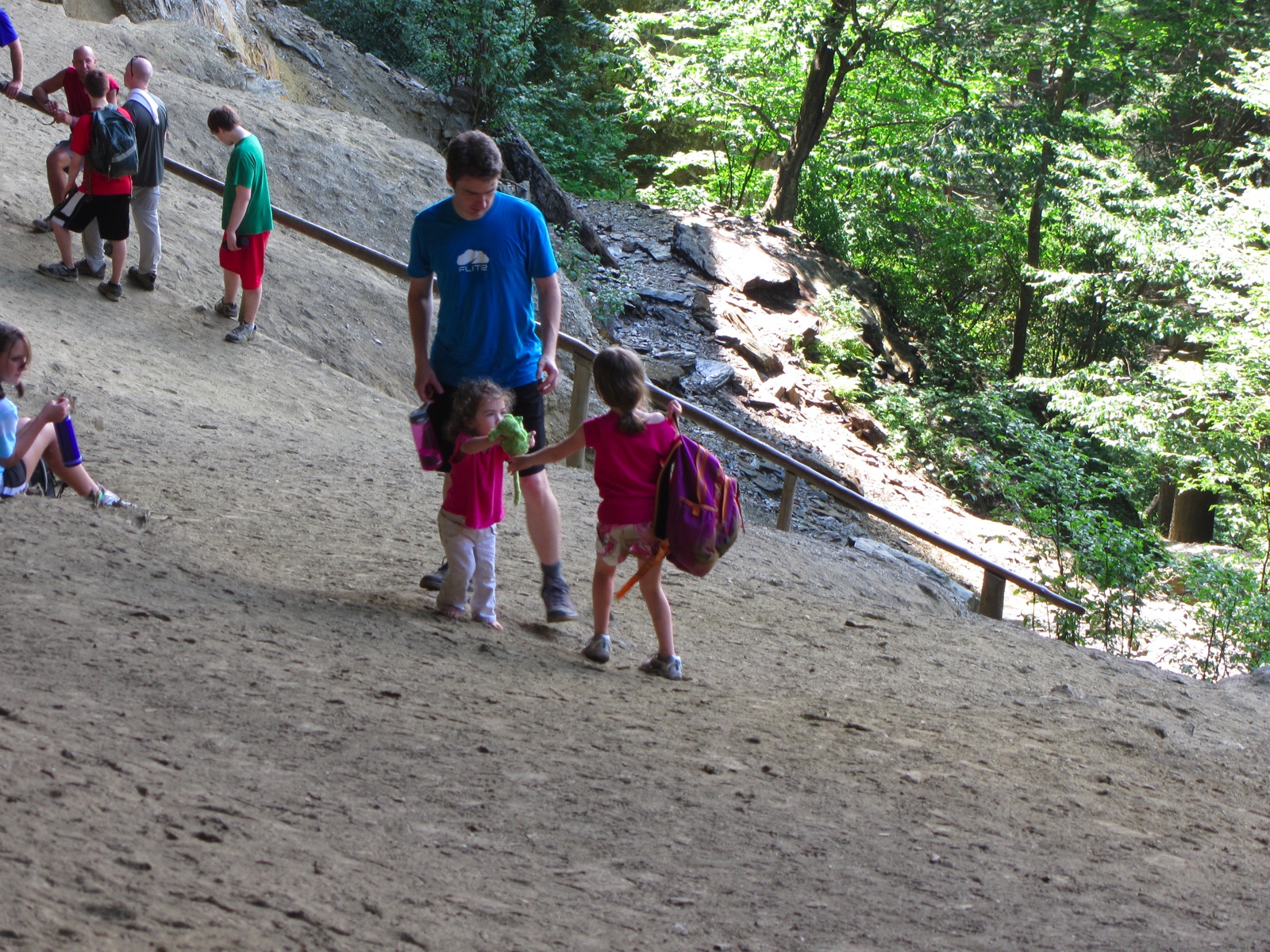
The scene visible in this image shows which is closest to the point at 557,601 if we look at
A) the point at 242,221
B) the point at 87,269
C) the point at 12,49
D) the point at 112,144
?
the point at 242,221

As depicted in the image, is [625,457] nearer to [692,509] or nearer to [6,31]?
[692,509]

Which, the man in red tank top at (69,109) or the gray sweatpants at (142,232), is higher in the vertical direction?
the man in red tank top at (69,109)

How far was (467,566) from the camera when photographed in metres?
4.42

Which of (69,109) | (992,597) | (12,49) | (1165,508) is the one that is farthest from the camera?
(1165,508)

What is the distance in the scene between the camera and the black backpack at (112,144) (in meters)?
7.70

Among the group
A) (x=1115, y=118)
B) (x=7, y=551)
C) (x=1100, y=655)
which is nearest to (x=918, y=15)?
(x=1115, y=118)

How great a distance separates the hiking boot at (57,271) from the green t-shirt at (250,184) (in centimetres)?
132

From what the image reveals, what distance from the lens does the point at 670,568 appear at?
662 centimetres

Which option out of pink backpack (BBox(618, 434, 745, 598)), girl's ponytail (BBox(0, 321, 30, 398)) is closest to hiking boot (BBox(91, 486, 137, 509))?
girl's ponytail (BBox(0, 321, 30, 398))

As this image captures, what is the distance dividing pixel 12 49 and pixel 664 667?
8302mm

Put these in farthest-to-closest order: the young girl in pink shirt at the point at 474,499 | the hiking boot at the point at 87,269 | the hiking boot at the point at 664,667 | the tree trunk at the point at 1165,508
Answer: the tree trunk at the point at 1165,508
the hiking boot at the point at 87,269
the hiking boot at the point at 664,667
the young girl in pink shirt at the point at 474,499

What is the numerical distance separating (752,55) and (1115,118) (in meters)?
7.31

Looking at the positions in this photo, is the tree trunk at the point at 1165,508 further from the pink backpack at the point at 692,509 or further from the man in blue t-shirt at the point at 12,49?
the pink backpack at the point at 692,509

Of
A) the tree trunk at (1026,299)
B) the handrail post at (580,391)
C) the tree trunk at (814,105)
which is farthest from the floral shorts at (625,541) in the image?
the tree trunk at (1026,299)
